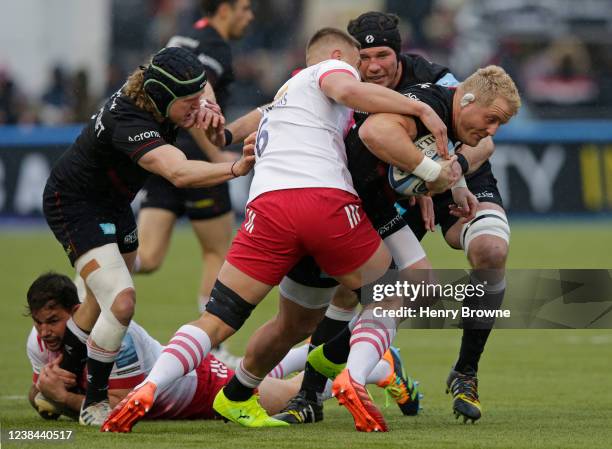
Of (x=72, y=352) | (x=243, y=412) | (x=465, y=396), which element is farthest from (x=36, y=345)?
(x=465, y=396)

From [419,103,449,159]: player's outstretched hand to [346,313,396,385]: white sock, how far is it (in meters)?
1.01

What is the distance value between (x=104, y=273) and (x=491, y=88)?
2.46m

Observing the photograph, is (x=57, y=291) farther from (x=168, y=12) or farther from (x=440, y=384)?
(x=168, y=12)

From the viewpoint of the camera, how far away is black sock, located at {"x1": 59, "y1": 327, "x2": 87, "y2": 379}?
7.88m

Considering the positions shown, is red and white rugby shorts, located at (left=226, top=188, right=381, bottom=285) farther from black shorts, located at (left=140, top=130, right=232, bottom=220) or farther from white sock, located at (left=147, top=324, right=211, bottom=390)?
black shorts, located at (left=140, top=130, right=232, bottom=220)

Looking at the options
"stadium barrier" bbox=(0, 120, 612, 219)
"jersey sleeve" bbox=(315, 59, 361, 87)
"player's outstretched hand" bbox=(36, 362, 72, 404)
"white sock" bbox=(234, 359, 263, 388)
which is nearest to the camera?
"jersey sleeve" bbox=(315, 59, 361, 87)

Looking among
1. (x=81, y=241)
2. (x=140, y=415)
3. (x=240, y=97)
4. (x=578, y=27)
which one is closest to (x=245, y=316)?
(x=140, y=415)

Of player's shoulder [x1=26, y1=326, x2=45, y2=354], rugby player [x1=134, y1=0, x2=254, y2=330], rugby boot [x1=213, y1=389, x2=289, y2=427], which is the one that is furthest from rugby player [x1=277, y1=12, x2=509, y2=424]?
rugby player [x1=134, y1=0, x2=254, y2=330]

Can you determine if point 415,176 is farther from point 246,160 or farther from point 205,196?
point 205,196

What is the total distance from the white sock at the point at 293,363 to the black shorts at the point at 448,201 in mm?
1057

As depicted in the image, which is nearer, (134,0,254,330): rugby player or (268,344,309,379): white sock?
(268,344,309,379): white sock

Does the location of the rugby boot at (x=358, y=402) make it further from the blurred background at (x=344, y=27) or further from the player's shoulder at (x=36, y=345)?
the blurred background at (x=344, y=27)

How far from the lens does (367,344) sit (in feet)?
23.4

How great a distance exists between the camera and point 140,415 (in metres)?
6.75
